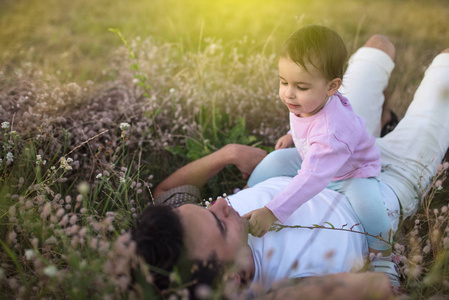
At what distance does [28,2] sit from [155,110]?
4960 mm

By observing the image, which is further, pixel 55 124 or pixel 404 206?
pixel 55 124

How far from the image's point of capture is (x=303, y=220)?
213 cm

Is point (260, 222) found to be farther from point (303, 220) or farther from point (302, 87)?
point (302, 87)

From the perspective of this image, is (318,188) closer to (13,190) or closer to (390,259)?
(390,259)

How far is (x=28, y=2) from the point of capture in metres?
6.61

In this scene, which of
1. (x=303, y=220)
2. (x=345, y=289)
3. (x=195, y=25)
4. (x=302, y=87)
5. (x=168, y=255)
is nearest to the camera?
(x=345, y=289)

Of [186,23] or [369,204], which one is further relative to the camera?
[186,23]

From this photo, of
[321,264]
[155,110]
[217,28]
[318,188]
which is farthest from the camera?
[217,28]

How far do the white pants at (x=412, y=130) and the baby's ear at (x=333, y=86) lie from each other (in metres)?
0.85

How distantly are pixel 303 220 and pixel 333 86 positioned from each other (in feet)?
2.62

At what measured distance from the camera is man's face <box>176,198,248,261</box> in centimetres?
169

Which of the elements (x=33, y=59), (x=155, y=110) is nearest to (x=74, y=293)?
(x=155, y=110)

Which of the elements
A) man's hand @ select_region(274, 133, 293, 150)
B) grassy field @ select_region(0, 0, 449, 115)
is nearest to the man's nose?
man's hand @ select_region(274, 133, 293, 150)

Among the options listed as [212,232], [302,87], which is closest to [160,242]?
[212,232]
